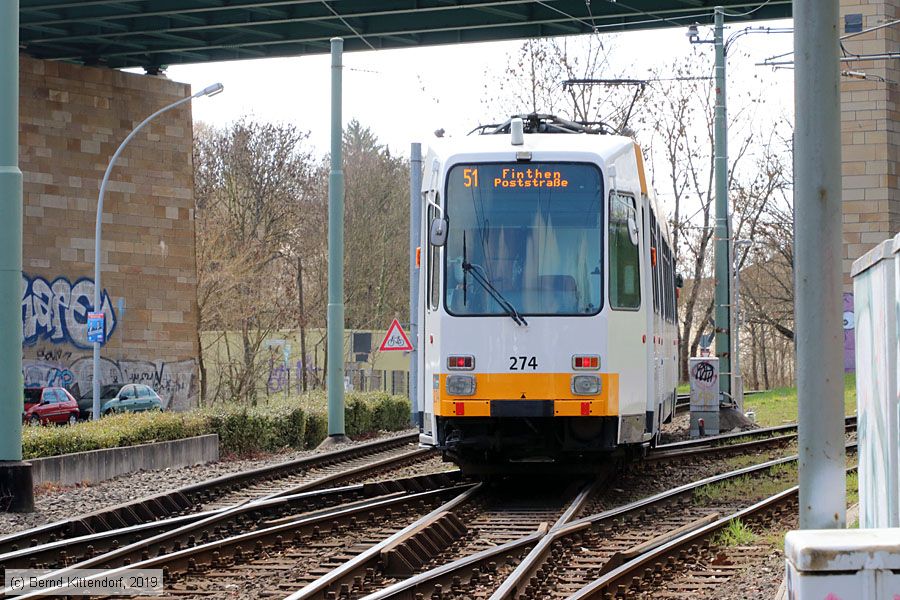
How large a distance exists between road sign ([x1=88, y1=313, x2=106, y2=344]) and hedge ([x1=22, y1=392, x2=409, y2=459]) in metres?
5.41

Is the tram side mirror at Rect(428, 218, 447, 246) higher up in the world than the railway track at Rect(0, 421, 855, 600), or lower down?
higher up

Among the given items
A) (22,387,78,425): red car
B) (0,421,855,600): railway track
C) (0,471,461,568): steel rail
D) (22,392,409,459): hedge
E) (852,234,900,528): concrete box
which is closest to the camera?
(852,234,900,528): concrete box

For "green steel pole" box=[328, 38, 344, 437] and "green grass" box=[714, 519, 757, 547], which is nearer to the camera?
"green grass" box=[714, 519, 757, 547]

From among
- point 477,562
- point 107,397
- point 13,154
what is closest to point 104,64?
point 107,397

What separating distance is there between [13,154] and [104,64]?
2480cm

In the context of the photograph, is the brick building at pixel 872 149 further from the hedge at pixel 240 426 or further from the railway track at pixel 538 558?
the railway track at pixel 538 558

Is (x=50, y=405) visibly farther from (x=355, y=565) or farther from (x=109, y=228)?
(x=355, y=565)

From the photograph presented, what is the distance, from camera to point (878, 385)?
24.4 ft

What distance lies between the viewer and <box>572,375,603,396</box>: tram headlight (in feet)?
42.4

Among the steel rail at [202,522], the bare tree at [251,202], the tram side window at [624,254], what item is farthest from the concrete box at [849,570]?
the bare tree at [251,202]

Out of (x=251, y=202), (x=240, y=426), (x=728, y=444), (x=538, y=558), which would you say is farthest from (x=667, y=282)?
(x=251, y=202)

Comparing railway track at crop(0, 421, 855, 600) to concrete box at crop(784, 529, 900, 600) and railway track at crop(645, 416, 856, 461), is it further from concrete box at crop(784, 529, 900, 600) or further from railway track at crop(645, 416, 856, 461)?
concrete box at crop(784, 529, 900, 600)

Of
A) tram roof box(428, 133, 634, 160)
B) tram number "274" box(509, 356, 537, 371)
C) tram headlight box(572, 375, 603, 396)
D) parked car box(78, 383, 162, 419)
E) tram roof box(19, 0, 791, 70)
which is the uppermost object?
tram roof box(19, 0, 791, 70)

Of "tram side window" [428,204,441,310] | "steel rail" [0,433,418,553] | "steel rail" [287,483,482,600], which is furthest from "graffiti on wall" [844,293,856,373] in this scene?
"steel rail" [287,483,482,600]
